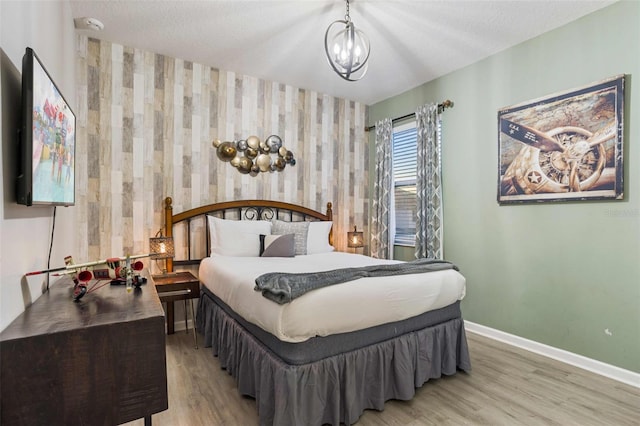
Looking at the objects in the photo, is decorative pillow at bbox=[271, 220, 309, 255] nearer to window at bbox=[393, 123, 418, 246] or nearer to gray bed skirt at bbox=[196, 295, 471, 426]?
gray bed skirt at bbox=[196, 295, 471, 426]

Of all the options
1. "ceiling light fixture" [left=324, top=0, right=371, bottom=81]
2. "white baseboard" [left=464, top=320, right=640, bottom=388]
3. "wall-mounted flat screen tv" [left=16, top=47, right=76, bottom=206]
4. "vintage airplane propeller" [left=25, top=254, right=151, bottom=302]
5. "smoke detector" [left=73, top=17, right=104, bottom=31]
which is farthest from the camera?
"smoke detector" [left=73, top=17, right=104, bottom=31]

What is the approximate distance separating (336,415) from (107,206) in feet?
9.27

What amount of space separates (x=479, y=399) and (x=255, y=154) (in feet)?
10.4

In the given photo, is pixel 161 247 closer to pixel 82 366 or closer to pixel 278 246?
pixel 278 246

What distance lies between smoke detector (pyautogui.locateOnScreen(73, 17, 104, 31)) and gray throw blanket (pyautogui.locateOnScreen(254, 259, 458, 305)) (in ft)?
8.57

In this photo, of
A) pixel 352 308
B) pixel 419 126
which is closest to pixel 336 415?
pixel 352 308

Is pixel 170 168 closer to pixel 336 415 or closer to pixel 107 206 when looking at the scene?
pixel 107 206

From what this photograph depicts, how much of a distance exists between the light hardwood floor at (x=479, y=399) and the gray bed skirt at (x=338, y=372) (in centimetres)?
Result: 9

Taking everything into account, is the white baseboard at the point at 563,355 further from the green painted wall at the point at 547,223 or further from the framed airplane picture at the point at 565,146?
the framed airplane picture at the point at 565,146

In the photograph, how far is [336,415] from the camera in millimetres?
1802

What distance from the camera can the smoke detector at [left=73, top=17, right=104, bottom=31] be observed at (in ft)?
8.89

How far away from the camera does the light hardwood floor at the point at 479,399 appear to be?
6.31 feet

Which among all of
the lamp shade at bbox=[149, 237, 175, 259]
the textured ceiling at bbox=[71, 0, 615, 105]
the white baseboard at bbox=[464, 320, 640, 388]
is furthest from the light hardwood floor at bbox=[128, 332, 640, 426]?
the textured ceiling at bbox=[71, 0, 615, 105]

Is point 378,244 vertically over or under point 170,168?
under
